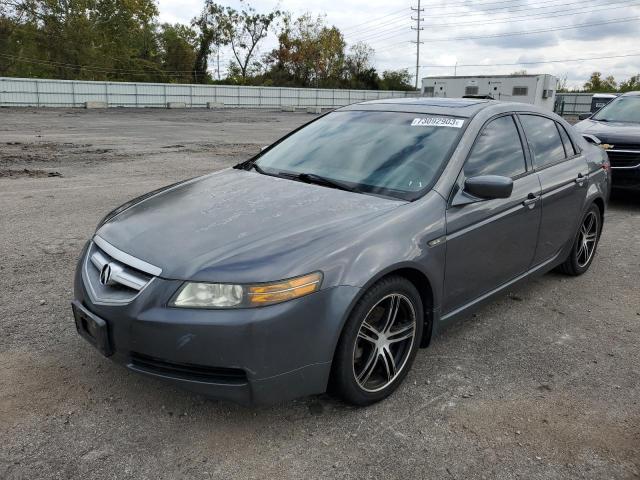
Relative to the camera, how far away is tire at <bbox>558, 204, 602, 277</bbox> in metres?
4.93

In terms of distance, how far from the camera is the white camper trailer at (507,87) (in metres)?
24.4

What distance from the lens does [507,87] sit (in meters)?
24.9

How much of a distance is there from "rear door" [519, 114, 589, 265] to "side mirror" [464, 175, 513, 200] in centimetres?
96

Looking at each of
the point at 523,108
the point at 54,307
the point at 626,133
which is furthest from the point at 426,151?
the point at 626,133

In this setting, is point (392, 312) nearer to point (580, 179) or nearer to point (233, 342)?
point (233, 342)

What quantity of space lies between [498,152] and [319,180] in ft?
4.17

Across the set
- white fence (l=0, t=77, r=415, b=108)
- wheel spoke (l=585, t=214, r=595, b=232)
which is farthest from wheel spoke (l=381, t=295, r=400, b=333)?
white fence (l=0, t=77, r=415, b=108)

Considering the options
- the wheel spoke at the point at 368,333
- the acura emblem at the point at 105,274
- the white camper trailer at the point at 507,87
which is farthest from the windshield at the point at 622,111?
the white camper trailer at the point at 507,87

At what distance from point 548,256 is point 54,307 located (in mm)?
3767

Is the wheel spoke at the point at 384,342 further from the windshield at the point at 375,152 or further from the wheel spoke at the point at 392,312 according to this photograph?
the windshield at the point at 375,152

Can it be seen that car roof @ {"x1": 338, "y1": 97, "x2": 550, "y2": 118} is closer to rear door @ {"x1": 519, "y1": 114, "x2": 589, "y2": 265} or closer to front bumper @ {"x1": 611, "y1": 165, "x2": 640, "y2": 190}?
rear door @ {"x1": 519, "y1": 114, "x2": 589, "y2": 265}

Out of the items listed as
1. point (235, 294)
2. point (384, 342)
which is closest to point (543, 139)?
point (384, 342)

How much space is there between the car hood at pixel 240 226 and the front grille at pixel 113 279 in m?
0.08

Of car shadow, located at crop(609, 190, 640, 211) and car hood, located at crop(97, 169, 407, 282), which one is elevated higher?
car hood, located at crop(97, 169, 407, 282)
